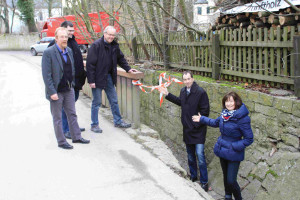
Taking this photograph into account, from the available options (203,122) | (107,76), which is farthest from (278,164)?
(107,76)

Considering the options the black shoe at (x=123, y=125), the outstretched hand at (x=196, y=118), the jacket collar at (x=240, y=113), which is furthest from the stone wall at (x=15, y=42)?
the jacket collar at (x=240, y=113)

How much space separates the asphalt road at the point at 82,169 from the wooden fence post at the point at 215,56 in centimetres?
243

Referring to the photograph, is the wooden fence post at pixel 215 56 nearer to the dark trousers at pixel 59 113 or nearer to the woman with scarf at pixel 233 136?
the woman with scarf at pixel 233 136

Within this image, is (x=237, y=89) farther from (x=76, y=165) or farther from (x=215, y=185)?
(x=76, y=165)

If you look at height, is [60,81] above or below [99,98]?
above

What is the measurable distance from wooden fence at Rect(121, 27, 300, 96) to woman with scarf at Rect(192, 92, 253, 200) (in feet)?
4.77

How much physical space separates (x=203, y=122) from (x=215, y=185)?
5.26ft

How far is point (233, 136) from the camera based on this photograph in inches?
181

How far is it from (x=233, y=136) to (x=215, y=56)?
3.11 m

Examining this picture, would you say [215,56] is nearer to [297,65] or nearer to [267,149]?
[297,65]

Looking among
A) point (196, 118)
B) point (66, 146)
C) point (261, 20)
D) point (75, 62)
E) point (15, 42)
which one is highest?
point (15, 42)

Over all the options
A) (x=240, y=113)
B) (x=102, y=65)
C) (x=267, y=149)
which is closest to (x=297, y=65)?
(x=267, y=149)

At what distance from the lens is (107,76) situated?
6371 mm

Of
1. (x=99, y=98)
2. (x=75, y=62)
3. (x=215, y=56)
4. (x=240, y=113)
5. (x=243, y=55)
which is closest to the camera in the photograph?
(x=240, y=113)
